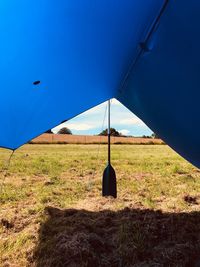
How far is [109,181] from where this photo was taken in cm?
385

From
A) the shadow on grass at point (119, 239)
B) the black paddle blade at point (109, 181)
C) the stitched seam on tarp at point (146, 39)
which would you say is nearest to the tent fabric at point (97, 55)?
the stitched seam on tarp at point (146, 39)

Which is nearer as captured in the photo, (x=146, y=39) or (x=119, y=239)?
(x=146, y=39)

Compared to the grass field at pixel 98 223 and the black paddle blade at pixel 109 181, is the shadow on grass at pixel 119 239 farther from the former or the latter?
the black paddle blade at pixel 109 181

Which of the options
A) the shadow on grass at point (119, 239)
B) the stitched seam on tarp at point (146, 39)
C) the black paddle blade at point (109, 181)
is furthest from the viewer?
the black paddle blade at point (109, 181)

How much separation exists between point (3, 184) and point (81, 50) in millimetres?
3618

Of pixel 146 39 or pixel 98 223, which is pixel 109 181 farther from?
pixel 146 39

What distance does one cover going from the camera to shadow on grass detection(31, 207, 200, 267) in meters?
2.23

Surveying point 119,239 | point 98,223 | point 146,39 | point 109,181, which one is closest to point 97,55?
point 146,39

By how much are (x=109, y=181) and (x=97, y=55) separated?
2.09 meters

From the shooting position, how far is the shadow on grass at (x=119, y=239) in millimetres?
2229

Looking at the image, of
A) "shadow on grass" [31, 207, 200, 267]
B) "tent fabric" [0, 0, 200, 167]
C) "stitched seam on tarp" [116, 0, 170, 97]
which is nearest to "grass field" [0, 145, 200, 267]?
"shadow on grass" [31, 207, 200, 267]

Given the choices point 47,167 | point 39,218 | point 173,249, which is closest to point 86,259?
point 173,249

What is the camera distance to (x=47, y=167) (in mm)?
7035

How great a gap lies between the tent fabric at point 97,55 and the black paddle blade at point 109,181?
1.26m
